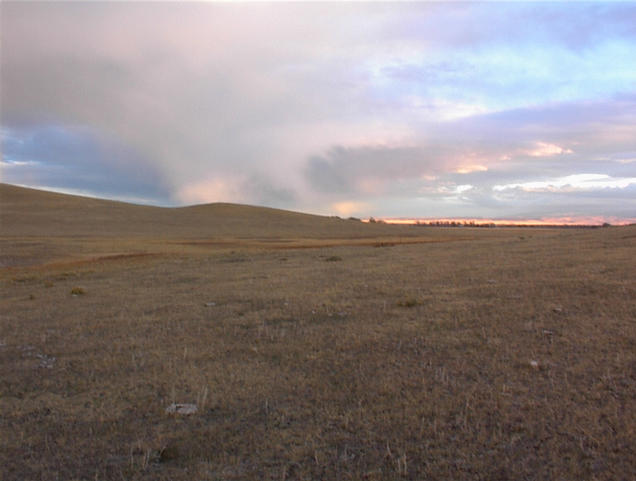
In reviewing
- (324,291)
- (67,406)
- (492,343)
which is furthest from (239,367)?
(324,291)

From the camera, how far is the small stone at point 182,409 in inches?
205

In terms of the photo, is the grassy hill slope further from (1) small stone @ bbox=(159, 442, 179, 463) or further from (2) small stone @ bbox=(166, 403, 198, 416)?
(1) small stone @ bbox=(159, 442, 179, 463)

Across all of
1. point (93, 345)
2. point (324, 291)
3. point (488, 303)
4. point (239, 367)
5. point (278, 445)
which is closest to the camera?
point (278, 445)

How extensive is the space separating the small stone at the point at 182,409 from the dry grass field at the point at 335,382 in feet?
0.28

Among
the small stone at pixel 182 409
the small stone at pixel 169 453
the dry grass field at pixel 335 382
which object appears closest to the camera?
the dry grass field at pixel 335 382

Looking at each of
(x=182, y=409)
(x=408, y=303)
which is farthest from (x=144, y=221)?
(x=182, y=409)

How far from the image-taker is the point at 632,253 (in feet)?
49.6

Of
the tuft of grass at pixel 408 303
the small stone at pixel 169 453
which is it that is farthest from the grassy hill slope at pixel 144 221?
the small stone at pixel 169 453

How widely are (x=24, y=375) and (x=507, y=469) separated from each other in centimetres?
622

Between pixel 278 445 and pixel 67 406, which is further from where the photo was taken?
pixel 67 406

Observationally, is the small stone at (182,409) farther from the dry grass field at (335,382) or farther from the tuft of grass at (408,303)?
the tuft of grass at (408,303)

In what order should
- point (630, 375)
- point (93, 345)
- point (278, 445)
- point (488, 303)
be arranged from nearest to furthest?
point (278, 445), point (630, 375), point (93, 345), point (488, 303)

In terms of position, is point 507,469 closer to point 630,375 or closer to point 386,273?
point 630,375

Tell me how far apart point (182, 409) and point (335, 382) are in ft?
5.94
